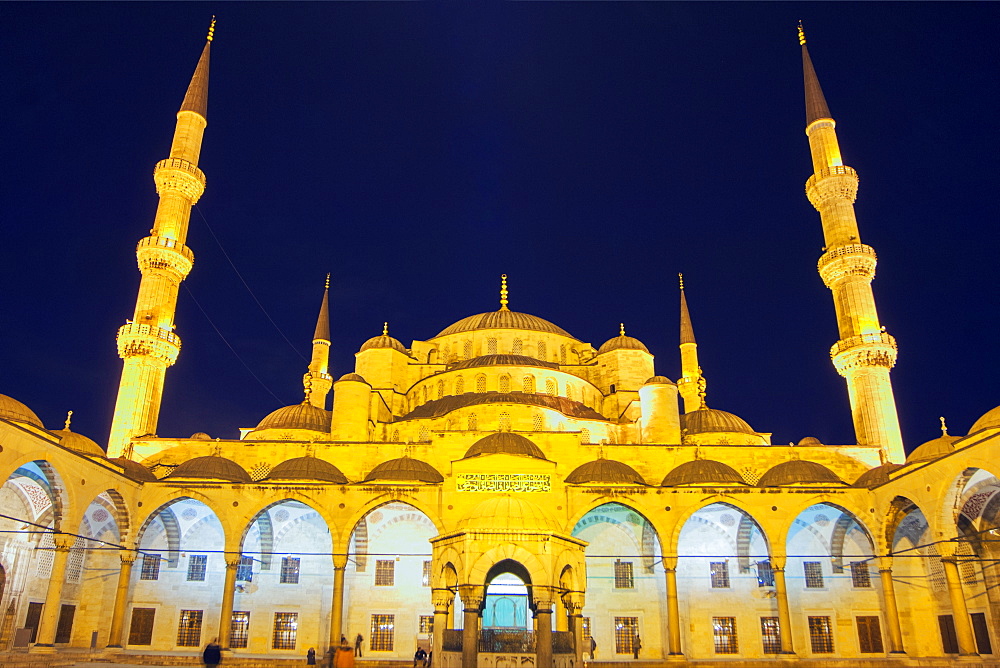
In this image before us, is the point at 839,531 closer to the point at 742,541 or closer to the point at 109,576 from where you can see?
the point at 742,541

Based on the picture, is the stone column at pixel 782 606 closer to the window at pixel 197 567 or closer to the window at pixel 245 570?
the window at pixel 245 570

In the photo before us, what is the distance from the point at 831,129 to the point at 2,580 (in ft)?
103

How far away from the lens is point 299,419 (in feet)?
88.3

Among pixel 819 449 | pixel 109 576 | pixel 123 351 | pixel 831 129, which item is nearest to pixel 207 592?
pixel 109 576

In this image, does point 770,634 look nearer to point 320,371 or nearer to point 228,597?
point 228,597

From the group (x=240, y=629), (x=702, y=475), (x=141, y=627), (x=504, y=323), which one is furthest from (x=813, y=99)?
(x=141, y=627)

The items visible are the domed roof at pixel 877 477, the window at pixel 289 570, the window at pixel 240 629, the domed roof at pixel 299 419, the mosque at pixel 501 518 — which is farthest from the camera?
the domed roof at pixel 299 419

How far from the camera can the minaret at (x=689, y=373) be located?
32844 mm

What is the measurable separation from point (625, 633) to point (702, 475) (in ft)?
17.3

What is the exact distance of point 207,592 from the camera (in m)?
21.9

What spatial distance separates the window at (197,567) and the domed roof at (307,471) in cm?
365

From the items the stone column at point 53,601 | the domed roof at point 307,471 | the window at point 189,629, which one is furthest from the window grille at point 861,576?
the stone column at point 53,601

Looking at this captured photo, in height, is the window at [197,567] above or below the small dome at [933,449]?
below

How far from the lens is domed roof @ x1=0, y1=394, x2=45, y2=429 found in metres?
17.6
